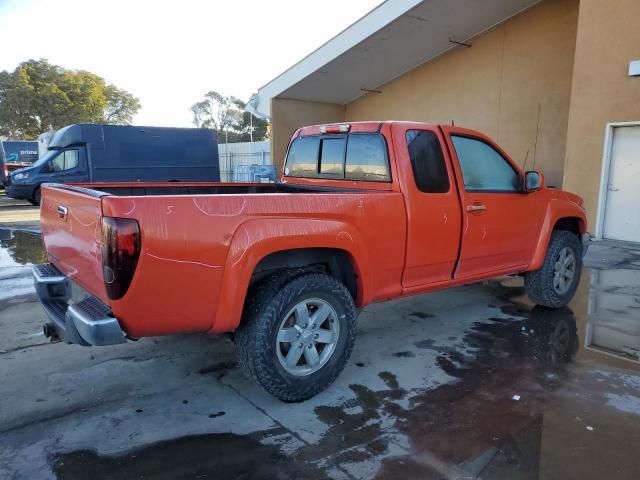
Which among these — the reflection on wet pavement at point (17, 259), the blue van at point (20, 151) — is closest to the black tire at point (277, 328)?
the reflection on wet pavement at point (17, 259)

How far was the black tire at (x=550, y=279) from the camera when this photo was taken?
536 cm

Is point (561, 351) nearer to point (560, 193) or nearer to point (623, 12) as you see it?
point (560, 193)

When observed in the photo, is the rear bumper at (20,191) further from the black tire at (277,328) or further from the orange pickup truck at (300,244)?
the black tire at (277,328)

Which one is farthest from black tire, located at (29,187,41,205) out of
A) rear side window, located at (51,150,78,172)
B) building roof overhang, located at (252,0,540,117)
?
building roof overhang, located at (252,0,540,117)

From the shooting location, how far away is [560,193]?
18.0 feet

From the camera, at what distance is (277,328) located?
319 centimetres

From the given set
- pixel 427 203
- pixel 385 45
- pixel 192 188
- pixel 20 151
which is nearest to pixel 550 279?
pixel 427 203

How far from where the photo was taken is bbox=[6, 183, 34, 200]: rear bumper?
1616 centimetres

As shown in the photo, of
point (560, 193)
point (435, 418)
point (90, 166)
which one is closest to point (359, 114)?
point (90, 166)

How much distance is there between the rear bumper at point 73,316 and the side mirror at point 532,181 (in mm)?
3954

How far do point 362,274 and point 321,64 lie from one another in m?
12.8

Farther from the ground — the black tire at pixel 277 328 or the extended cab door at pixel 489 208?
the extended cab door at pixel 489 208

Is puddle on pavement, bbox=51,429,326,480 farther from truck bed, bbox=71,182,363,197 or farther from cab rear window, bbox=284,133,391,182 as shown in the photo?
cab rear window, bbox=284,133,391,182

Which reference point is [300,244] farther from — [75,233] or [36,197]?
[36,197]
